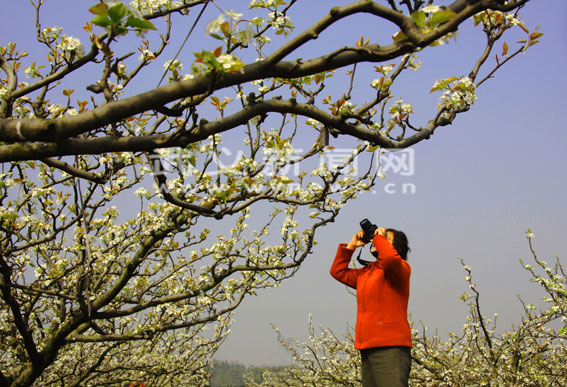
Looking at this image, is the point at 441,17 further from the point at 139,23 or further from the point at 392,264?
the point at 392,264

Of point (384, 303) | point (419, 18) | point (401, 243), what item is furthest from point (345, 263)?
point (419, 18)

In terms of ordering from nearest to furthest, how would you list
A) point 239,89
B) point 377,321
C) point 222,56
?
1. point 222,56
2. point 377,321
3. point 239,89

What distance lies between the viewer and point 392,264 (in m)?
2.63

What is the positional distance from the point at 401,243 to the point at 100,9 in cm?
224

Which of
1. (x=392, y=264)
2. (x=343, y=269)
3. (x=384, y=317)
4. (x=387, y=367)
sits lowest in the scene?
(x=387, y=367)

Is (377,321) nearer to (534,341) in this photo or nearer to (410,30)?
(410,30)

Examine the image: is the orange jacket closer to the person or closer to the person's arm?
the person

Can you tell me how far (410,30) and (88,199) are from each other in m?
4.10

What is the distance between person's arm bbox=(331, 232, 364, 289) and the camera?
10.2 feet

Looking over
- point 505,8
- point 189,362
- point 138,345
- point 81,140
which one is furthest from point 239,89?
point 189,362

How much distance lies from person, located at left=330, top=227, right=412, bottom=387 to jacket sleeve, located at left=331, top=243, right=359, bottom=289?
12 cm

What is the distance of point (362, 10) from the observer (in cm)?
160

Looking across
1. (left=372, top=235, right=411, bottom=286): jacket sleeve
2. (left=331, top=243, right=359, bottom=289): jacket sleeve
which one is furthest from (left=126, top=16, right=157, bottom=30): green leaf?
(left=331, top=243, right=359, bottom=289): jacket sleeve

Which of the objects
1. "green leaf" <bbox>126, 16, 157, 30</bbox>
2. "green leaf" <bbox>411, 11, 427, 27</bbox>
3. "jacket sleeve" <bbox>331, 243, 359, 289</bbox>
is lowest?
"jacket sleeve" <bbox>331, 243, 359, 289</bbox>
